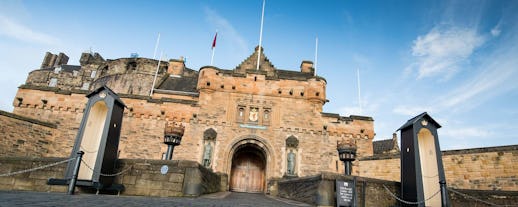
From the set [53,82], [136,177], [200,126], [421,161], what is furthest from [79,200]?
[53,82]

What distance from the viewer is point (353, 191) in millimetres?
8617

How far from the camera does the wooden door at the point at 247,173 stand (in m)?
19.7

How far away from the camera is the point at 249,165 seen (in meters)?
20.6

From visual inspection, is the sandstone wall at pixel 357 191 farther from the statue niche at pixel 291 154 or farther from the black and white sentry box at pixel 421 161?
the statue niche at pixel 291 154

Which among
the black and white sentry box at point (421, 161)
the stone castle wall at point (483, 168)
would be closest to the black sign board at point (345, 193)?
the black and white sentry box at point (421, 161)

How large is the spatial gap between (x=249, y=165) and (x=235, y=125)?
11.8 ft

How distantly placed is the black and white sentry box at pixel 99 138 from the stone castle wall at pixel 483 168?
53.5 ft

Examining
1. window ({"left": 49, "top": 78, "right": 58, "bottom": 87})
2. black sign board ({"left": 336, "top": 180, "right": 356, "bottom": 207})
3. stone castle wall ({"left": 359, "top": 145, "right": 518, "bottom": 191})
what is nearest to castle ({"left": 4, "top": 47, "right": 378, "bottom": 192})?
stone castle wall ({"left": 359, "top": 145, "right": 518, "bottom": 191})

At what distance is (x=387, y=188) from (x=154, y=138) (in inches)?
571

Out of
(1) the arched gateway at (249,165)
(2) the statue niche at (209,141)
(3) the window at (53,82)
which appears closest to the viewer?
(2) the statue niche at (209,141)

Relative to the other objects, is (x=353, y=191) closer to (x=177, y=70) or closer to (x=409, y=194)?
(x=409, y=194)

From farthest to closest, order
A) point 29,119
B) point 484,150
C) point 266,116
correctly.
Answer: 1. point 266,116
2. point 29,119
3. point 484,150

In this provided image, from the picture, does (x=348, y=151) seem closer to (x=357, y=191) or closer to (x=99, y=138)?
(x=357, y=191)

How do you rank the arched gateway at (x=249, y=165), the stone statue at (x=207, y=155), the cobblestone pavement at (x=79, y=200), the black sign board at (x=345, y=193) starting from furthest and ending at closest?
the arched gateway at (x=249, y=165) → the stone statue at (x=207, y=155) → the black sign board at (x=345, y=193) → the cobblestone pavement at (x=79, y=200)
